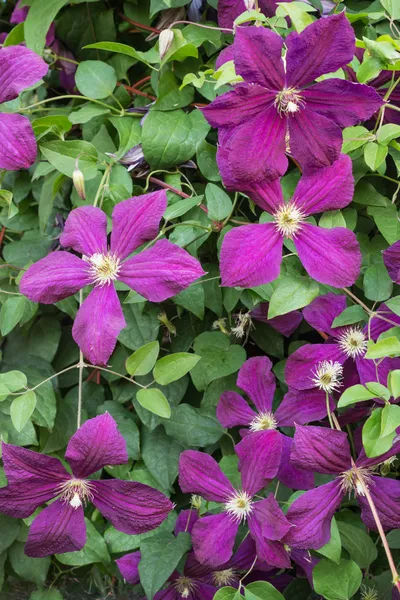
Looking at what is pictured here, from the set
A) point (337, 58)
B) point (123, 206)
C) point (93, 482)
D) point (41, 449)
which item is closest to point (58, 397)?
point (41, 449)

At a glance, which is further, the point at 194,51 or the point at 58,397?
the point at 58,397

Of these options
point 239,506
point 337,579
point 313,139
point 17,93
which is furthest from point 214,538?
point 17,93

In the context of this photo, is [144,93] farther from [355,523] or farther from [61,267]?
[355,523]

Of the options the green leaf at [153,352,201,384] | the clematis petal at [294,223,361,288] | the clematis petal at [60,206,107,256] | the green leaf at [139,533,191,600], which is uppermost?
the clematis petal at [60,206,107,256]

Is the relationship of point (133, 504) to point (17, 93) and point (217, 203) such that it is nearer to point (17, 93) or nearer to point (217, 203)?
point (217, 203)

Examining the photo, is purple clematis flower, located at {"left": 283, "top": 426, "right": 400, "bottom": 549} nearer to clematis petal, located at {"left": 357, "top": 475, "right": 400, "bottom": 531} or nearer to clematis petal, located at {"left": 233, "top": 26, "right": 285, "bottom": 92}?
clematis petal, located at {"left": 357, "top": 475, "right": 400, "bottom": 531}

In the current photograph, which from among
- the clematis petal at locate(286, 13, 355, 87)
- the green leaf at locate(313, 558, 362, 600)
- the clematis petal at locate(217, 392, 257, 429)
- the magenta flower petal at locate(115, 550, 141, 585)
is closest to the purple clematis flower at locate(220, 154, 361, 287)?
the clematis petal at locate(286, 13, 355, 87)
